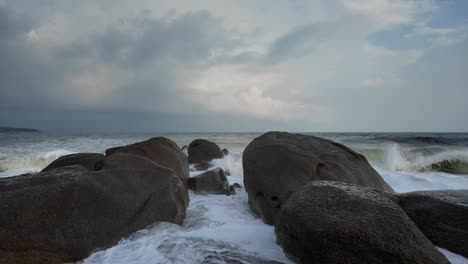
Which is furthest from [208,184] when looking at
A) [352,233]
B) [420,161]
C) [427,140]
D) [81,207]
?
[427,140]

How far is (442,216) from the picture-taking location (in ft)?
12.7

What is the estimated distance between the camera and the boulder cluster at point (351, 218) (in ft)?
9.55

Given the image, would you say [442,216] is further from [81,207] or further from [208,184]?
[208,184]

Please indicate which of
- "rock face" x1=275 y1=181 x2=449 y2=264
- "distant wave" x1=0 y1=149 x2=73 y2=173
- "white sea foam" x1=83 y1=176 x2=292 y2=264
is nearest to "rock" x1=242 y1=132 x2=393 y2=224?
"white sea foam" x1=83 y1=176 x2=292 y2=264

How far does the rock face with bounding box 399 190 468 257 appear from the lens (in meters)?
3.66

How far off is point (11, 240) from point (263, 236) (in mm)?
3032

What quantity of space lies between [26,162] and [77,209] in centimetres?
1421

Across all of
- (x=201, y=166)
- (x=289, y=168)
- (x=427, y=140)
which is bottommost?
(x=201, y=166)

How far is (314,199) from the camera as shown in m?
3.51

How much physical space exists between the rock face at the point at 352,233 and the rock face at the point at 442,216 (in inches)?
31.0

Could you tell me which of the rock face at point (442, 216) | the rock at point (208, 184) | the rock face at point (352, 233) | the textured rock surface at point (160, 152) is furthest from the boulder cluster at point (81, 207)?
the rock face at point (442, 216)

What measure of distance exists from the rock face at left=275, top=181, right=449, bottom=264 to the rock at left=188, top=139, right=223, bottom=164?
10.1m

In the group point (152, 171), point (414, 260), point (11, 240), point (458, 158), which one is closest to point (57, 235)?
point (11, 240)

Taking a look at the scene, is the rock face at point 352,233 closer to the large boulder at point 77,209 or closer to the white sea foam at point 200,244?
the white sea foam at point 200,244
